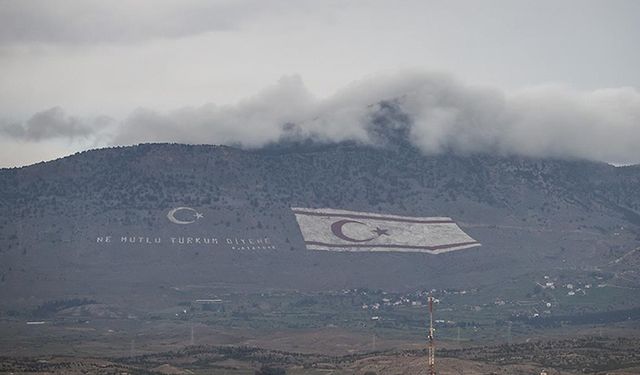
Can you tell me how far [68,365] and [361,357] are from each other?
146 ft

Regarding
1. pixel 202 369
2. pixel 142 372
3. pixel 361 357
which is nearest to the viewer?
pixel 142 372

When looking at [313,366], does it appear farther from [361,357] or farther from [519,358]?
[519,358]

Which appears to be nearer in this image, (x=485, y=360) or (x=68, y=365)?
(x=68, y=365)

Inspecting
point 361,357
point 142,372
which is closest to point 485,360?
point 361,357

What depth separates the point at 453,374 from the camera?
17038cm

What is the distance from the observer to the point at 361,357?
198 meters

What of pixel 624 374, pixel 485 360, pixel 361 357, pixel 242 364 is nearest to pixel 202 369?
pixel 242 364

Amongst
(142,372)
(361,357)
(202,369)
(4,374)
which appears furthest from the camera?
(361,357)

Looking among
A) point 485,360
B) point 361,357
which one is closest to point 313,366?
point 361,357

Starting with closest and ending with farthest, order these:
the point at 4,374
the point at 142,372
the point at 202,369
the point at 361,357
→ the point at 4,374 → the point at 142,372 → the point at 202,369 → the point at 361,357

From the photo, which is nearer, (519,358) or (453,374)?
(453,374)

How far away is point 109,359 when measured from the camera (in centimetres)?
19212

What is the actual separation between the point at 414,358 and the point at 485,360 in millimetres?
12723

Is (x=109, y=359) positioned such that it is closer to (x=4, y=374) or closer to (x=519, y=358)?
(x=4, y=374)
